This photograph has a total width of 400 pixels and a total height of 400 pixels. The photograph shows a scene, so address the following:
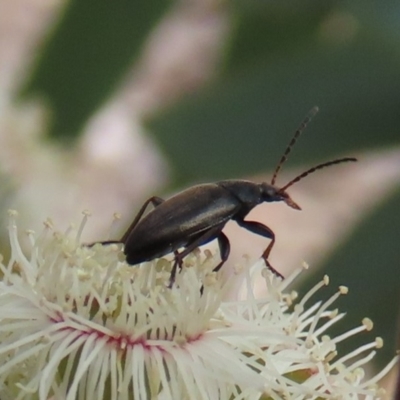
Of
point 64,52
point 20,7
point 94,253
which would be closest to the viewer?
point 94,253

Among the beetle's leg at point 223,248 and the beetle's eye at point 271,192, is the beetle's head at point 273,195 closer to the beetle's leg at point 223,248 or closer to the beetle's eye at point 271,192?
the beetle's eye at point 271,192

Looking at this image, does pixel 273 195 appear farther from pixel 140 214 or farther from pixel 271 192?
pixel 140 214

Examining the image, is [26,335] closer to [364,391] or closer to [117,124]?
[364,391]

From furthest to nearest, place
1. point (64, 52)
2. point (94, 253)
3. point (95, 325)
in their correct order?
point (64, 52) < point (94, 253) < point (95, 325)

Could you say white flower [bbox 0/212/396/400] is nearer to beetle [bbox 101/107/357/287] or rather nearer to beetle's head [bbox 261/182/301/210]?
beetle [bbox 101/107/357/287]

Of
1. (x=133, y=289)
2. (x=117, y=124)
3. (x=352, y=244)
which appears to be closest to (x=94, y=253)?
(x=133, y=289)

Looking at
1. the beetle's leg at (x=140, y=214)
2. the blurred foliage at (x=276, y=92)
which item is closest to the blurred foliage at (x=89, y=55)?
the blurred foliage at (x=276, y=92)

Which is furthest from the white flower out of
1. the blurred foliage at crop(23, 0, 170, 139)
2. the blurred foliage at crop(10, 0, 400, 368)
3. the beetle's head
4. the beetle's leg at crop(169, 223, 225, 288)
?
the blurred foliage at crop(23, 0, 170, 139)
